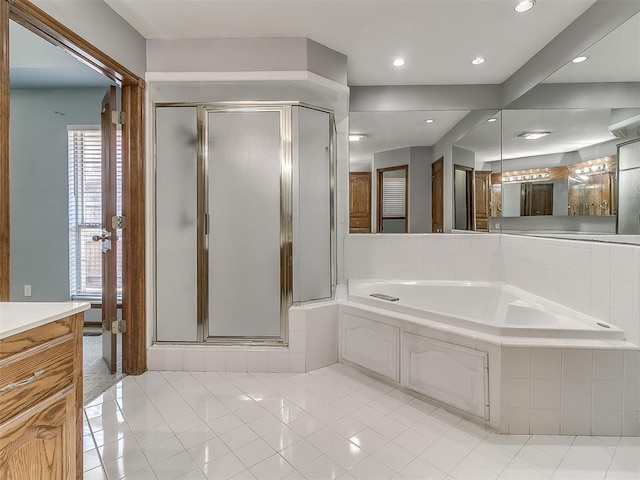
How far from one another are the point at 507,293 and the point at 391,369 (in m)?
1.33

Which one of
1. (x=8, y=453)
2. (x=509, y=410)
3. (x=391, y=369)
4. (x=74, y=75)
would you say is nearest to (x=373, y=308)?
(x=391, y=369)

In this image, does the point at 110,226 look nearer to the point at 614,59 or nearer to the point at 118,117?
the point at 118,117

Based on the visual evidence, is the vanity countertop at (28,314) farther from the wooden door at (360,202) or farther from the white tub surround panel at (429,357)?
the wooden door at (360,202)

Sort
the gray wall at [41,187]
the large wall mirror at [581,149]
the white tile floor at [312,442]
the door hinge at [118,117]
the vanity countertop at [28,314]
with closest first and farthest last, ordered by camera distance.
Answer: the vanity countertop at [28,314] → the white tile floor at [312,442] → the large wall mirror at [581,149] → the door hinge at [118,117] → the gray wall at [41,187]

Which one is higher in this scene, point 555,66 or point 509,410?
point 555,66

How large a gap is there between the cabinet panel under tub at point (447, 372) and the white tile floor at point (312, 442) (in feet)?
0.32

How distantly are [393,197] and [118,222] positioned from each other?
2335 mm

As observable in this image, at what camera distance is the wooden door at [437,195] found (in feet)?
10.4

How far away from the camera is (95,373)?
242cm

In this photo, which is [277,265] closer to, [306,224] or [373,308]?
[306,224]

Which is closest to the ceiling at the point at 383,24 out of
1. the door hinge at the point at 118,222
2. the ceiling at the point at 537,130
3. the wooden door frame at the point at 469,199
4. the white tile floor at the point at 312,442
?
the ceiling at the point at 537,130

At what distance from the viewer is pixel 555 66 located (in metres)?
2.37

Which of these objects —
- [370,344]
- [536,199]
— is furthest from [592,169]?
[370,344]

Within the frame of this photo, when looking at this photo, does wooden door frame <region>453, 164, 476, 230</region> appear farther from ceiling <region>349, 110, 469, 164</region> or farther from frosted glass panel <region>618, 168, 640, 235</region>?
frosted glass panel <region>618, 168, 640, 235</region>
